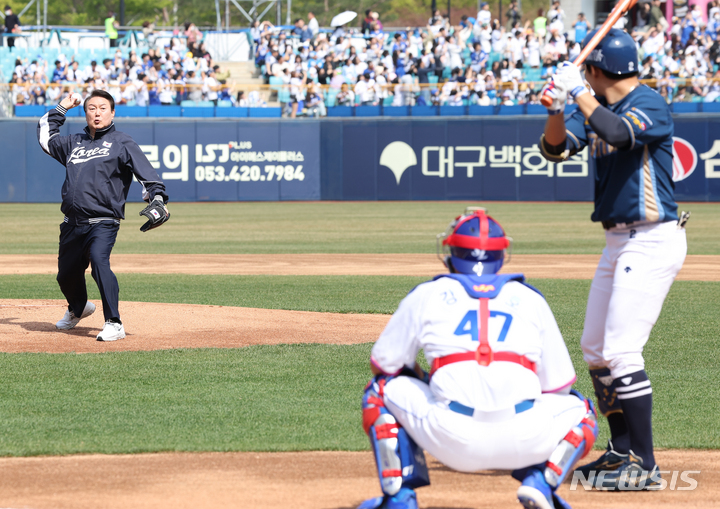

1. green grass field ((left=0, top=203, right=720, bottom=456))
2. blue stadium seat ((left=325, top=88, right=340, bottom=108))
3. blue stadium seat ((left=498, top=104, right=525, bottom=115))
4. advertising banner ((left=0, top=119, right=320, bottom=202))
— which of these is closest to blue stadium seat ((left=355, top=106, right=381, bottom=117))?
blue stadium seat ((left=325, top=88, right=340, bottom=108))

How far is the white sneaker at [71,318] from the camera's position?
331 inches

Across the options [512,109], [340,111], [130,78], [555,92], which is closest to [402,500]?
[555,92]

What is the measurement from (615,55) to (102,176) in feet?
16.1

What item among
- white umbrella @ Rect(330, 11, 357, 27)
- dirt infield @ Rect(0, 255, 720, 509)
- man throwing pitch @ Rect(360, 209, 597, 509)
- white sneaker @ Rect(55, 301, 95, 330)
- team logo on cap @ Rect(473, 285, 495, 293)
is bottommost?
white sneaker @ Rect(55, 301, 95, 330)

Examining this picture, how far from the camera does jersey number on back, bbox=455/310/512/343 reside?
3092 millimetres

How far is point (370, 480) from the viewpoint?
13.8 feet

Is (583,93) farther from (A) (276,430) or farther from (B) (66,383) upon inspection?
(B) (66,383)

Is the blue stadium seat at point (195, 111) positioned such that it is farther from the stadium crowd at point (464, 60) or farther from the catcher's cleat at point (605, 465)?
the catcher's cleat at point (605, 465)

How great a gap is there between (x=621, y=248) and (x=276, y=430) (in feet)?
7.42

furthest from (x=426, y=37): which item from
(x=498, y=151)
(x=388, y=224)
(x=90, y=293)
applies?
(x=90, y=293)

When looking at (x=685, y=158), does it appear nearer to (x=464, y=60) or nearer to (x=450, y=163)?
(x=450, y=163)

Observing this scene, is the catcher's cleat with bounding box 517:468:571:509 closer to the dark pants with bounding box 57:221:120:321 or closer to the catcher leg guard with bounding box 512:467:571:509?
the catcher leg guard with bounding box 512:467:571:509

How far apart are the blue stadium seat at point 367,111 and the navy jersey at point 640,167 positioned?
26649 millimetres

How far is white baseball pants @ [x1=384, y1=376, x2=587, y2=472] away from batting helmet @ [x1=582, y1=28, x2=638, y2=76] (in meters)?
1.76
